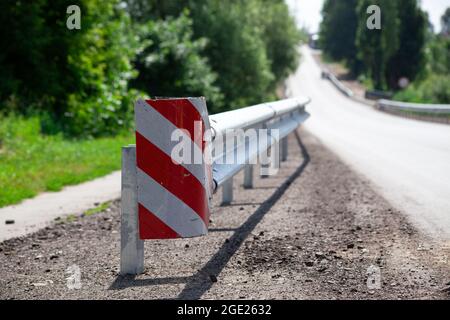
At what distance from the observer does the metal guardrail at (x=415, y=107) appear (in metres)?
29.2

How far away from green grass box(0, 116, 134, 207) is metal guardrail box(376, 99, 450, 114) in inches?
586

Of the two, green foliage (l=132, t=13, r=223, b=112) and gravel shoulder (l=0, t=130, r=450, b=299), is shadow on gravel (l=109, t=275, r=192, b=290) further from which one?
A: green foliage (l=132, t=13, r=223, b=112)

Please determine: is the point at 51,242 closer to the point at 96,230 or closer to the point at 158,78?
the point at 96,230

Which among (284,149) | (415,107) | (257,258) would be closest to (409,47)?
(415,107)

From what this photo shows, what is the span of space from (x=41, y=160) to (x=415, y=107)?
2582 cm

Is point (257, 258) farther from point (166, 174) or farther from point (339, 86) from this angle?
point (339, 86)

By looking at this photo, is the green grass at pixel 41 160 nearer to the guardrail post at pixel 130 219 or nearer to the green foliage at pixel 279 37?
the guardrail post at pixel 130 219

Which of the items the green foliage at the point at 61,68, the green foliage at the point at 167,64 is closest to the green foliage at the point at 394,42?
the green foliage at the point at 167,64

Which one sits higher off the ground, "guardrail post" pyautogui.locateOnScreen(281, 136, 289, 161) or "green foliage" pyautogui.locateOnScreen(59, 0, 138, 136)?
"green foliage" pyautogui.locateOnScreen(59, 0, 138, 136)

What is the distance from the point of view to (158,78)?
3036cm

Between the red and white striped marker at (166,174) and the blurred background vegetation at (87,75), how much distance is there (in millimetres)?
4624

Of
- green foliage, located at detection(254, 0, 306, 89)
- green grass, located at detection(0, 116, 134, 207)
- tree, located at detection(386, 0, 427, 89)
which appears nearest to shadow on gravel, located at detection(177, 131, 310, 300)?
green grass, located at detection(0, 116, 134, 207)

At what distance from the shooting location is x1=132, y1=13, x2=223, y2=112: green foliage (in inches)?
1184
